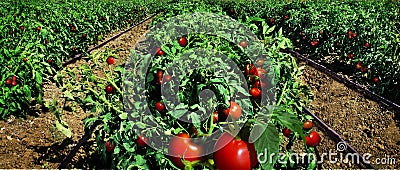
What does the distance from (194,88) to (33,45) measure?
3.31 metres

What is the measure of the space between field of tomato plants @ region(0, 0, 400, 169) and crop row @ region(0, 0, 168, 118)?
0.07 ft

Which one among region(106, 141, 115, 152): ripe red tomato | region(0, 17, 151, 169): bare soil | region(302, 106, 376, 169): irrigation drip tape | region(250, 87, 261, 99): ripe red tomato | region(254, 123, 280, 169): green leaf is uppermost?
region(254, 123, 280, 169): green leaf

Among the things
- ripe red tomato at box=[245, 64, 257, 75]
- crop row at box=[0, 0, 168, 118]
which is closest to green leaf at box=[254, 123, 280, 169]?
ripe red tomato at box=[245, 64, 257, 75]

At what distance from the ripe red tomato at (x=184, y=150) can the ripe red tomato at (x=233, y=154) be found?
183mm

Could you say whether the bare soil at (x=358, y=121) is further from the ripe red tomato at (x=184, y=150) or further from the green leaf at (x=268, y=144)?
the green leaf at (x=268, y=144)

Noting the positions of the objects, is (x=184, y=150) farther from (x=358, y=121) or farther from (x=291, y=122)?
(x=358, y=121)

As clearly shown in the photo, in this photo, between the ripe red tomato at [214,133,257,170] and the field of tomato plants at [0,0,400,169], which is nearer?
the ripe red tomato at [214,133,257,170]

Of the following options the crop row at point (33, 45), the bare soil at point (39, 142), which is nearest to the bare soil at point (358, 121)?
the bare soil at point (39, 142)

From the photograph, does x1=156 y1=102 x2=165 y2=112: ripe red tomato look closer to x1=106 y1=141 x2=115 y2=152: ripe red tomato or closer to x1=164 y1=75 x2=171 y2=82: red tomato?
x1=164 y1=75 x2=171 y2=82: red tomato

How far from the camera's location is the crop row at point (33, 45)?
419 cm

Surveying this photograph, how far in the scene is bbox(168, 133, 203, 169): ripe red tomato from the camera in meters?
1.56

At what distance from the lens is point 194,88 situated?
251 cm

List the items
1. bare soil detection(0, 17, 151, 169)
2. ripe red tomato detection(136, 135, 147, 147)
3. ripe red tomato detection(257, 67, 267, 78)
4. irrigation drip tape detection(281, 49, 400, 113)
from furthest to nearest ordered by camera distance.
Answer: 1. irrigation drip tape detection(281, 49, 400, 113)
2. bare soil detection(0, 17, 151, 169)
3. ripe red tomato detection(257, 67, 267, 78)
4. ripe red tomato detection(136, 135, 147, 147)

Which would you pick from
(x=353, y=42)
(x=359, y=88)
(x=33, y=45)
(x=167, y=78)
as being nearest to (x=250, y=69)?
(x=167, y=78)
